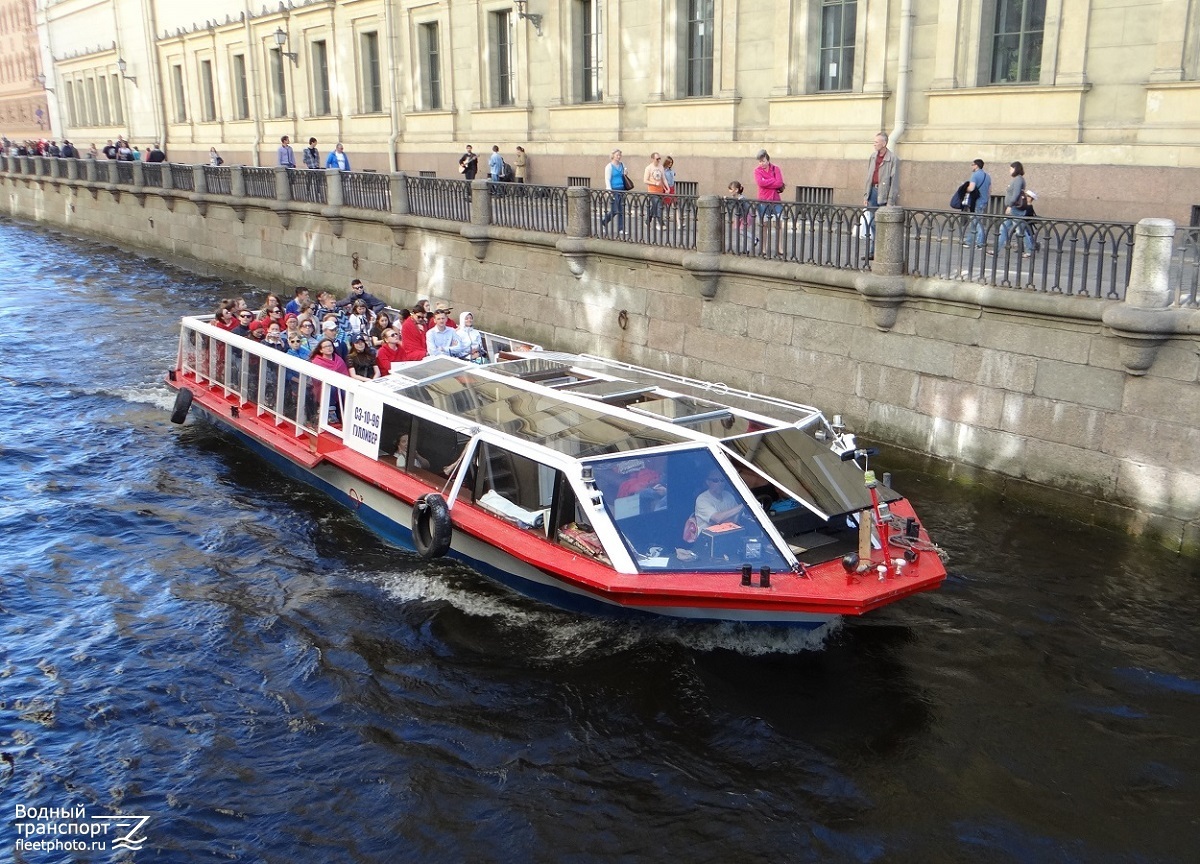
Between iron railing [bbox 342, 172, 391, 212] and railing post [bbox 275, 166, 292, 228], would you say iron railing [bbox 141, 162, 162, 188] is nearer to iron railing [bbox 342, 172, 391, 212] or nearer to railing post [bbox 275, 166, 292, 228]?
railing post [bbox 275, 166, 292, 228]

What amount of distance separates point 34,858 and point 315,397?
23.4ft

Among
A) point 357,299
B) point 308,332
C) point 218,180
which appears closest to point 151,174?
point 218,180

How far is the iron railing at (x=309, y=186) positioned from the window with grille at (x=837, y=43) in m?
11.8

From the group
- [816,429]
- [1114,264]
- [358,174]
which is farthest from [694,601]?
[358,174]

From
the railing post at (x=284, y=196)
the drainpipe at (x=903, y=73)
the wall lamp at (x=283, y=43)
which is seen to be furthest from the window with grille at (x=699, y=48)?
the wall lamp at (x=283, y=43)

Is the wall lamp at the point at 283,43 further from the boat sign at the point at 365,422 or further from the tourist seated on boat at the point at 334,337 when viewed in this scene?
the boat sign at the point at 365,422

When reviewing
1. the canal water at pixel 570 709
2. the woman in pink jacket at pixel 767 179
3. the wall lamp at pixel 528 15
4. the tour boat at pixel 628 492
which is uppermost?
the wall lamp at pixel 528 15

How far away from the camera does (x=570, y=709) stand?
9477 mm

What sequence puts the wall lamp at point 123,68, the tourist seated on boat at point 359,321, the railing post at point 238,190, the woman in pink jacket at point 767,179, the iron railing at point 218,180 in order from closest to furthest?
the tourist seated on boat at point 359,321, the woman in pink jacket at point 767,179, the railing post at point 238,190, the iron railing at point 218,180, the wall lamp at point 123,68

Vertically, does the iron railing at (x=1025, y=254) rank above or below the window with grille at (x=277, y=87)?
below

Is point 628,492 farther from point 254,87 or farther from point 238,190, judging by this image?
point 254,87

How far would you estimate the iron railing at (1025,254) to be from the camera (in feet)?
39.1

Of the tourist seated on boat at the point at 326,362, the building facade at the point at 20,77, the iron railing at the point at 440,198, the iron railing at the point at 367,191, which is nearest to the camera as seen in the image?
the tourist seated on boat at the point at 326,362

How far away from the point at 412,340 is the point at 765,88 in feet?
32.4
